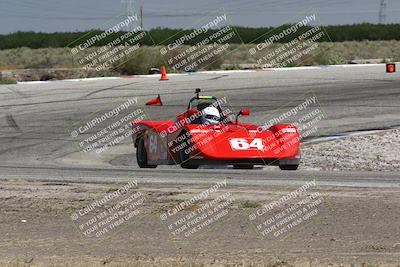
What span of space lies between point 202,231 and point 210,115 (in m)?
6.48

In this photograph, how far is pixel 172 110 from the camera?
80.8 ft

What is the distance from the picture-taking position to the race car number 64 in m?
15.2

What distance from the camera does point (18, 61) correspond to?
58.1 metres

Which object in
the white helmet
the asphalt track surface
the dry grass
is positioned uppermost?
the white helmet

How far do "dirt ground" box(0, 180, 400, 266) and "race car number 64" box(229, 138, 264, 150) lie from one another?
2450 millimetres

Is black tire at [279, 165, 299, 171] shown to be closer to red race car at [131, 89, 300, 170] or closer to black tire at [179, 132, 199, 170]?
red race car at [131, 89, 300, 170]

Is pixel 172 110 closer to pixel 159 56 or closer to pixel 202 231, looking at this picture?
pixel 202 231

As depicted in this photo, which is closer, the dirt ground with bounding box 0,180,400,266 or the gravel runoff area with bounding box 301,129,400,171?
the dirt ground with bounding box 0,180,400,266

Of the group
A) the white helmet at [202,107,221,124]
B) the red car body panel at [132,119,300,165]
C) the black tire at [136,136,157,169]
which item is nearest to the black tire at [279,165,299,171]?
the red car body panel at [132,119,300,165]

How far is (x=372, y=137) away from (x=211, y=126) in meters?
4.89

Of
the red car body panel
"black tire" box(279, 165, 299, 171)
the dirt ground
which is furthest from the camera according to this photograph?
"black tire" box(279, 165, 299, 171)

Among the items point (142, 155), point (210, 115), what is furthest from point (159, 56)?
point (210, 115)

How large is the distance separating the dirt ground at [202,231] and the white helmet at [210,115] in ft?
10.6

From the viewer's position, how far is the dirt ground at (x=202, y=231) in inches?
323
